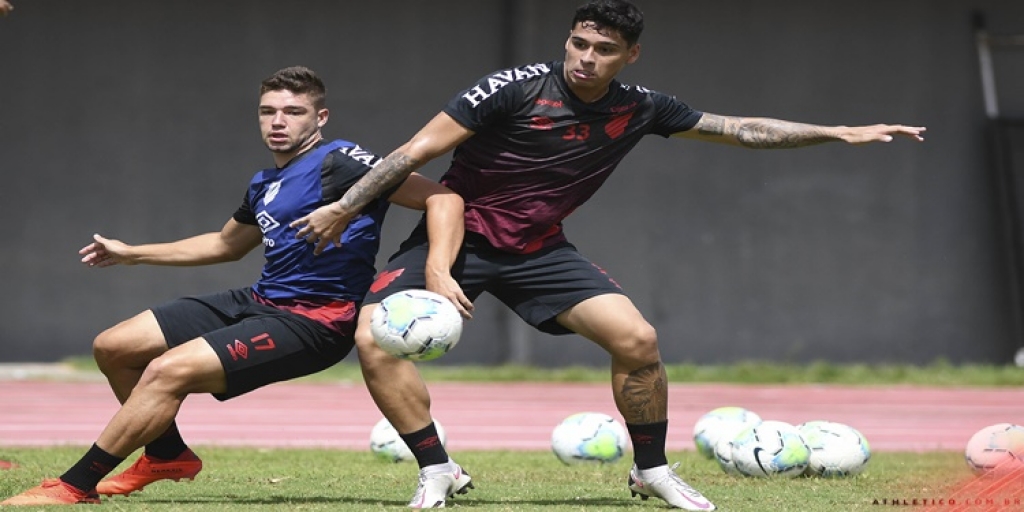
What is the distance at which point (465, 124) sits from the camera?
21.3 ft

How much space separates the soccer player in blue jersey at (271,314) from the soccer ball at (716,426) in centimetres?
313

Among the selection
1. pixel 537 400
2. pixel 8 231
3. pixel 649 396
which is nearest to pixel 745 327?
pixel 537 400

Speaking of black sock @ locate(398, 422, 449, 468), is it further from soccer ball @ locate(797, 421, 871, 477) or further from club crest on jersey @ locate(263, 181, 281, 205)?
soccer ball @ locate(797, 421, 871, 477)

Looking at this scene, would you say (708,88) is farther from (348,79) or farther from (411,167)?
(411,167)

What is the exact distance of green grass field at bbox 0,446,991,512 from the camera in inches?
265

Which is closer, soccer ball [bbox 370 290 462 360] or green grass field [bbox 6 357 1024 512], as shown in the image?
soccer ball [bbox 370 290 462 360]

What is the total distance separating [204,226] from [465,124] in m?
13.5

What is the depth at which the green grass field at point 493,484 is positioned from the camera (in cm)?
672

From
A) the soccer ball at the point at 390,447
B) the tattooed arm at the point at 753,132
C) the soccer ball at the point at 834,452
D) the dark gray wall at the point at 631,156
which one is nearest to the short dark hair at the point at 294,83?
the tattooed arm at the point at 753,132

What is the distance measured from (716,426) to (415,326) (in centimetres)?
373

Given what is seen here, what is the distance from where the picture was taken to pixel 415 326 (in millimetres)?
6055

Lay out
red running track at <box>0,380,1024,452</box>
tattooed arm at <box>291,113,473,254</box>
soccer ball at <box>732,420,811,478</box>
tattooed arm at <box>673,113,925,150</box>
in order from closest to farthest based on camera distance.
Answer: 1. tattooed arm at <box>291,113,473,254</box>
2. tattooed arm at <box>673,113,925,150</box>
3. soccer ball at <box>732,420,811,478</box>
4. red running track at <box>0,380,1024,452</box>

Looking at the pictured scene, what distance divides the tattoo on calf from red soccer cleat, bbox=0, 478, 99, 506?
2262 mm

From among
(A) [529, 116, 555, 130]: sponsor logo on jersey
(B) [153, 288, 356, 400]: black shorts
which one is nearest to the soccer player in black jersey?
(A) [529, 116, 555, 130]: sponsor logo on jersey
